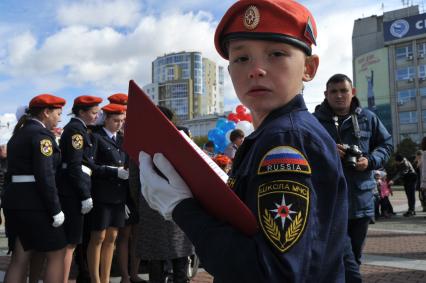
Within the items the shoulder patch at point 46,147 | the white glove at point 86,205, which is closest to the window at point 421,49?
the white glove at point 86,205

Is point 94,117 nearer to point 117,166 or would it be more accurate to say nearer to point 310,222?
point 117,166

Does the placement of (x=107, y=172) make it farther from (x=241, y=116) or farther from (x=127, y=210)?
(x=241, y=116)

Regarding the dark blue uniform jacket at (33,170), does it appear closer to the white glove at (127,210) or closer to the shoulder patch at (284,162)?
the white glove at (127,210)

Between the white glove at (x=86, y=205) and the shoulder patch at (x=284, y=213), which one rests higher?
the shoulder patch at (x=284, y=213)

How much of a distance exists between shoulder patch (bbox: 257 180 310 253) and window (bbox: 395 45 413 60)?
73319 millimetres

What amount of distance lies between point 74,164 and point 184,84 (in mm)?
122876

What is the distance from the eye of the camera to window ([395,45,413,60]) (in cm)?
6694

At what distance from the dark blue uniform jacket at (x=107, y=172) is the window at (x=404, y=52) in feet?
231

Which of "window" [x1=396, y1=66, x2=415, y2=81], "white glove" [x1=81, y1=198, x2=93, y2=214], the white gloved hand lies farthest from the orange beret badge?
"window" [x1=396, y1=66, x2=415, y2=81]

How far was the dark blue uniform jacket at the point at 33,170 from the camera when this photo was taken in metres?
3.78

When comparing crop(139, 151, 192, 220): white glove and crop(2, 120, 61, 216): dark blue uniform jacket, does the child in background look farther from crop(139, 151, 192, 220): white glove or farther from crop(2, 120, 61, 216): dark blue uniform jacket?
crop(139, 151, 192, 220): white glove

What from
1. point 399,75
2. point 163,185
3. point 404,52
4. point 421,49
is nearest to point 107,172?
point 163,185

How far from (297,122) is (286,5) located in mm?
377

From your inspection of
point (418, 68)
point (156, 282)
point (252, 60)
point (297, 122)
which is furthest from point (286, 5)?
point (418, 68)
